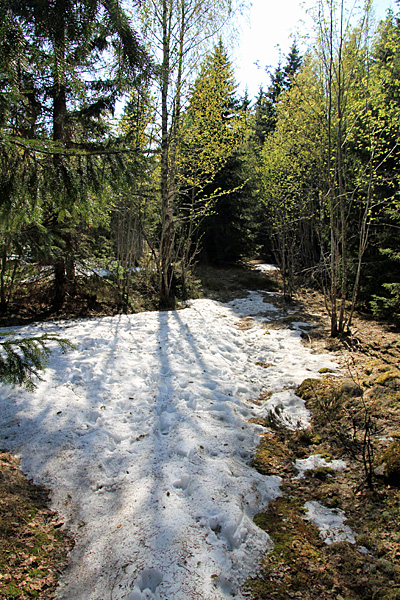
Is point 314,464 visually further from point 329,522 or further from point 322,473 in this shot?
point 329,522

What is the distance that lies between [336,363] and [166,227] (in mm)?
5063

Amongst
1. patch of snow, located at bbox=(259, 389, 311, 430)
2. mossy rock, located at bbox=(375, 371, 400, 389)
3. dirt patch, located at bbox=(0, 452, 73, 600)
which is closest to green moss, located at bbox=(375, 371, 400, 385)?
mossy rock, located at bbox=(375, 371, 400, 389)

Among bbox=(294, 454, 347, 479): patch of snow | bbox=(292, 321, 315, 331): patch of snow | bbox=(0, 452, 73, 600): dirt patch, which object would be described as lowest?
bbox=(294, 454, 347, 479): patch of snow

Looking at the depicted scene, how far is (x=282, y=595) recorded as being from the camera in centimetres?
164

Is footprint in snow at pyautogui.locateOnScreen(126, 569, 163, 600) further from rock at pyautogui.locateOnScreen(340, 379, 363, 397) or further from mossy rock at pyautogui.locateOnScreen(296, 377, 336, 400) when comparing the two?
rock at pyautogui.locateOnScreen(340, 379, 363, 397)

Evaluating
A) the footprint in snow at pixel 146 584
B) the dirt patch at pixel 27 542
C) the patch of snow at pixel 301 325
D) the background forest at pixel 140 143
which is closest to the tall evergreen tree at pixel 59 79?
the background forest at pixel 140 143

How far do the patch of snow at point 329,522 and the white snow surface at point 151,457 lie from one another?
0.30 meters

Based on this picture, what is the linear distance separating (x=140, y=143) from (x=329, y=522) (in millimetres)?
7547

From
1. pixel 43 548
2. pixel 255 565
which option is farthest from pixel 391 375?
pixel 43 548

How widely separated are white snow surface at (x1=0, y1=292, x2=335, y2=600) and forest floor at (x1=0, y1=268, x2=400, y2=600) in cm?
11

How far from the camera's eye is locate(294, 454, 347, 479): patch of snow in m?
2.65

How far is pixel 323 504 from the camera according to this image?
2.28 metres

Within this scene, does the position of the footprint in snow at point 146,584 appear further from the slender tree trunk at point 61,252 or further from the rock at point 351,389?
the slender tree trunk at point 61,252

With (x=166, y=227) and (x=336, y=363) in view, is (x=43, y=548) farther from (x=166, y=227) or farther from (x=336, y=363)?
(x=166, y=227)
